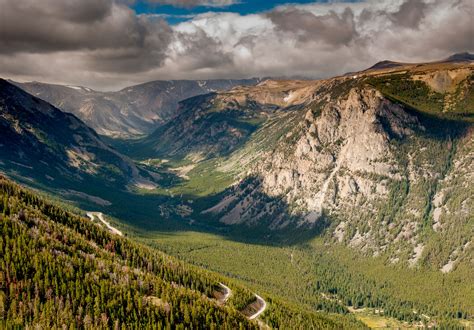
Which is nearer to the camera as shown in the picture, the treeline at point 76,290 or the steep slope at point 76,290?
the steep slope at point 76,290

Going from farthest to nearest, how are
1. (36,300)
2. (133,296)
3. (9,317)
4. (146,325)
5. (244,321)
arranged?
(244,321) → (133,296) → (146,325) → (36,300) → (9,317)

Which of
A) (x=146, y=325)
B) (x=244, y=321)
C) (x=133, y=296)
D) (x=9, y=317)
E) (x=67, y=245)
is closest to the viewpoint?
(x=9, y=317)

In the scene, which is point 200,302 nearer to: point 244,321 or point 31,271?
point 244,321

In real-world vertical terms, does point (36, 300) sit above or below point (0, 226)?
below

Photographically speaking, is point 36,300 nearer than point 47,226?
Yes

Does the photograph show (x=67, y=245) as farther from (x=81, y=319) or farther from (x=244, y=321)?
(x=244, y=321)

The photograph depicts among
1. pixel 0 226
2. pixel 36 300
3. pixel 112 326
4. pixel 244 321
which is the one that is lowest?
pixel 244 321

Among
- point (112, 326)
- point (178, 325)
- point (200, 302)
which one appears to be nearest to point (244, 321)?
point (200, 302)

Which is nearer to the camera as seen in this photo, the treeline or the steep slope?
the steep slope
